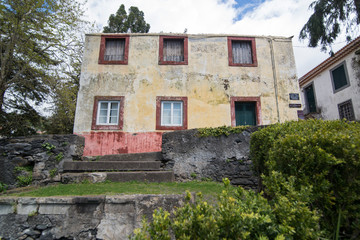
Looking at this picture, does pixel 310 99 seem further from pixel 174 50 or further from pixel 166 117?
pixel 166 117

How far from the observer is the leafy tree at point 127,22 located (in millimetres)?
18266

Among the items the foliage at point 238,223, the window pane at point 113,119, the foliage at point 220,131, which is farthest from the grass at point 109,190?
the window pane at point 113,119

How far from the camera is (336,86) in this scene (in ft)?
54.1

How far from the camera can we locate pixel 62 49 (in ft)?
29.8

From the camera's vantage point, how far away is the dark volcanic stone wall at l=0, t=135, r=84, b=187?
18.5 feet

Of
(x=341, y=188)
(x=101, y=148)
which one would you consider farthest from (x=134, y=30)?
(x=341, y=188)

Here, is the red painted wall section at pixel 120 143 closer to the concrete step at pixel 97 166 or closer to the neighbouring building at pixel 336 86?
the concrete step at pixel 97 166

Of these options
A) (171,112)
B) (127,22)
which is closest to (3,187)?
(171,112)

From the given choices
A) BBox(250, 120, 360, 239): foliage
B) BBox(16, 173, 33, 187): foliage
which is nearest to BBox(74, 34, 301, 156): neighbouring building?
BBox(16, 173, 33, 187): foliage

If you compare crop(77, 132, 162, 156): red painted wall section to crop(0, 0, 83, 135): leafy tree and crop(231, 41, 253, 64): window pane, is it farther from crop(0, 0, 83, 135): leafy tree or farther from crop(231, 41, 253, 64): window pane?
crop(231, 41, 253, 64): window pane

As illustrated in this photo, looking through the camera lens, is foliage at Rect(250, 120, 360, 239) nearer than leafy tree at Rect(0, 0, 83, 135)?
Yes

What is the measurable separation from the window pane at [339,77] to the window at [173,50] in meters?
12.6

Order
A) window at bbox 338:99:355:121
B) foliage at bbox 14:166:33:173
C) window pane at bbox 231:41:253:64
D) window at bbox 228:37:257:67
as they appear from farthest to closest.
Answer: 1. window at bbox 338:99:355:121
2. window pane at bbox 231:41:253:64
3. window at bbox 228:37:257:67
4. foliage at bbox 14:166:33:173

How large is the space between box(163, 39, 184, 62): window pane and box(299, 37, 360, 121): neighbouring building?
30.2 feet
